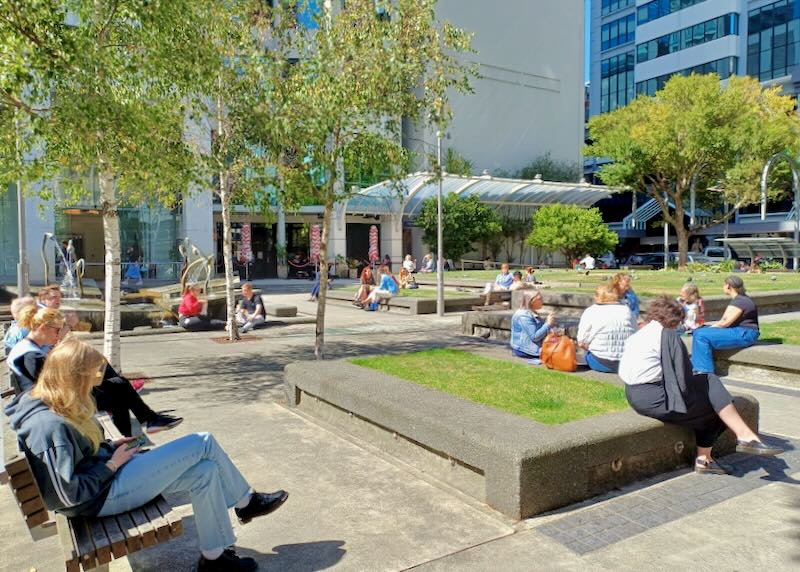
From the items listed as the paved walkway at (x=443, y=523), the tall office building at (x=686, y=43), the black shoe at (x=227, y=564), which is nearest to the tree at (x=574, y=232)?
the tall office building at (x=686, y=43)

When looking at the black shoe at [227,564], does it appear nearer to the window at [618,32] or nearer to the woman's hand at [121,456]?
the woman's hand at [121,456]

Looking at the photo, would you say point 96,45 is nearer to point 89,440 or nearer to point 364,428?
point 364,428

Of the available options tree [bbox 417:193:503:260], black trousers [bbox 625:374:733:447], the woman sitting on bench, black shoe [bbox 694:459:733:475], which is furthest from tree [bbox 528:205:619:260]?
the woman sitting on bench

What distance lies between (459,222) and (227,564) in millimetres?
39213

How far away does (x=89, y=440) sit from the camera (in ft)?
11.0

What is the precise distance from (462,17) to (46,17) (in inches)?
1947

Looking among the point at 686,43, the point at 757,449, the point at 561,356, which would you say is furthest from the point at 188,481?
the point at 686,43

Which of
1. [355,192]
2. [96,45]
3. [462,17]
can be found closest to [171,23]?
[96,45]

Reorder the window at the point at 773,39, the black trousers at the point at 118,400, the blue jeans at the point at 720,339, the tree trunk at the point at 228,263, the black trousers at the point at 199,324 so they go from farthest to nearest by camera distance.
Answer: the window at the point at 773,39 < the black trousers at the point at 199,324 < the tree trunk at the point at 228,263 < the blue jeans at the point at 720,339 < the black trousers at the point at 118,400

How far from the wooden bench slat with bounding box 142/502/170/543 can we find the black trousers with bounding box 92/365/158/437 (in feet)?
7.96

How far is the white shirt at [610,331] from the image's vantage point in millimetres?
7535

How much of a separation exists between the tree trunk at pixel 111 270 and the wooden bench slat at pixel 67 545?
4900 mm

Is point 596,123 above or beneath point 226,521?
above

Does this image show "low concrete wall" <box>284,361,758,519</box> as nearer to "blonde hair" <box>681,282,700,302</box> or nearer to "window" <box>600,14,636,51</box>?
"blonde hair" <box>681,282,700,302</box>
